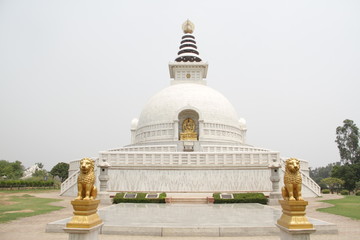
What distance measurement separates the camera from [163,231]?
855 centimetres

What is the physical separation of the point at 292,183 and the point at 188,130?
28.4m

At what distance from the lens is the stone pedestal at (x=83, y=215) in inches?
231

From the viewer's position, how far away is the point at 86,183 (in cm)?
664

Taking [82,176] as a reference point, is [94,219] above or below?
below

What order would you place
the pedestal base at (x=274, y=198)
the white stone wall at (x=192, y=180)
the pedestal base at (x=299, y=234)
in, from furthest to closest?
the white stone wall at (x=192, y=180)
the pedestal base at (x=274, y=198)
the pedestal base at (x=299, y=234)

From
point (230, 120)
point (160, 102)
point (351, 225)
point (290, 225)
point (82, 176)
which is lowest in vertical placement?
point (351, 225)

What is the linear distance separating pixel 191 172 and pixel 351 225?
13.8 m

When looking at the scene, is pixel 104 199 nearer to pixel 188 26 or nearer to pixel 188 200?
pixel 188 200

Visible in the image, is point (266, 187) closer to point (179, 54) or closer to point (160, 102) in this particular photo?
point (160, 102)

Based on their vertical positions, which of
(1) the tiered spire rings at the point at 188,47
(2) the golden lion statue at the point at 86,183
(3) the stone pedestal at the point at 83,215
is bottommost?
(3) the stone pedestal at the point at 83,215

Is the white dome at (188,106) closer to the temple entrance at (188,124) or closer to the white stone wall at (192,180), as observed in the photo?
the temple entrance at (188,124)

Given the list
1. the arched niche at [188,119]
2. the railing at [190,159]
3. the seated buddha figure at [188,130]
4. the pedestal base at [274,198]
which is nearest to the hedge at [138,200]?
the railing at [190,159]

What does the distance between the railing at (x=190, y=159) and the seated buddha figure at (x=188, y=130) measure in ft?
33.6

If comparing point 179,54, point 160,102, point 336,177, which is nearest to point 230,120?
point 160,102
